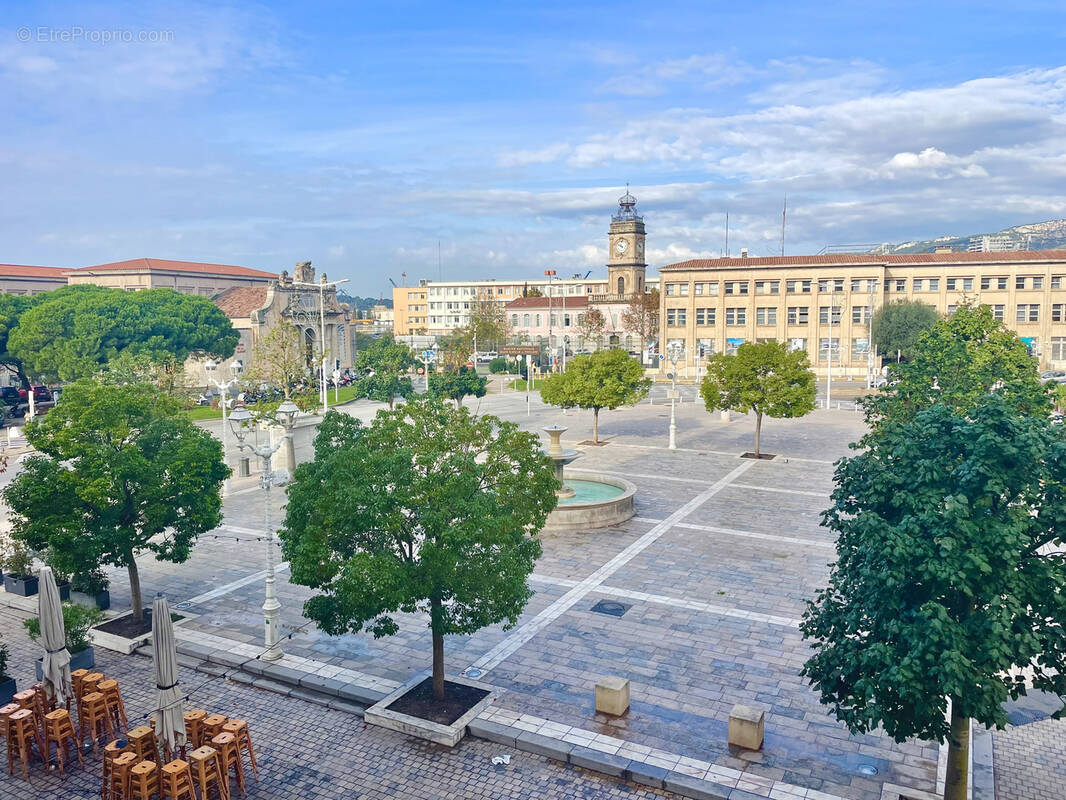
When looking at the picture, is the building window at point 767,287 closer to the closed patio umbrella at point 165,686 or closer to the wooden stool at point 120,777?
the closed patio umbrella at point 165,686

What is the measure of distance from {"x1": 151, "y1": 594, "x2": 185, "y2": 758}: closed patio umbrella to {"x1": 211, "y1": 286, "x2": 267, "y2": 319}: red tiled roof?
6870cm

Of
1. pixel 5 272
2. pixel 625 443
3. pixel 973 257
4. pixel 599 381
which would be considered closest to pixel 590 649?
pixel 599 381

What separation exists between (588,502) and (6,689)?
1580cm

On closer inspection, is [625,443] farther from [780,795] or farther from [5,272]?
[5,272]

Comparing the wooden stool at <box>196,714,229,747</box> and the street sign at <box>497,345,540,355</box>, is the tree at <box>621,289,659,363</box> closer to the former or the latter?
the street sign at <box>497,345,540,355</box>

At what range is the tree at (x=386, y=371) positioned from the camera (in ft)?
166

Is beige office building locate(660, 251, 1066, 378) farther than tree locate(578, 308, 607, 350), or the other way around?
tree locate(578, 308, 607, 350)

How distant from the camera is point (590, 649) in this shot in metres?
15.4

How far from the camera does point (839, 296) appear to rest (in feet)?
252

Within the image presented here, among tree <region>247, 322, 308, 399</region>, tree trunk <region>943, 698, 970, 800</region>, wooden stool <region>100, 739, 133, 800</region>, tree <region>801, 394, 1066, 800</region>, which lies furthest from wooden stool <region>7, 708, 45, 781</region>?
tree <region>247, 322, 308, 399</region>

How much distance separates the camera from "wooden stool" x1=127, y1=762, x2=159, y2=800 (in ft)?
34.3

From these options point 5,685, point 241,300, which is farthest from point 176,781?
point 241,300

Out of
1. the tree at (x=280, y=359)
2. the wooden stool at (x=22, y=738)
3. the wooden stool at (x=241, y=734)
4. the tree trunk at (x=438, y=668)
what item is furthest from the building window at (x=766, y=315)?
the wooden stool at (x=22, y=738)

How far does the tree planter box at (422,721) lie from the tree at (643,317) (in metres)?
82.4
